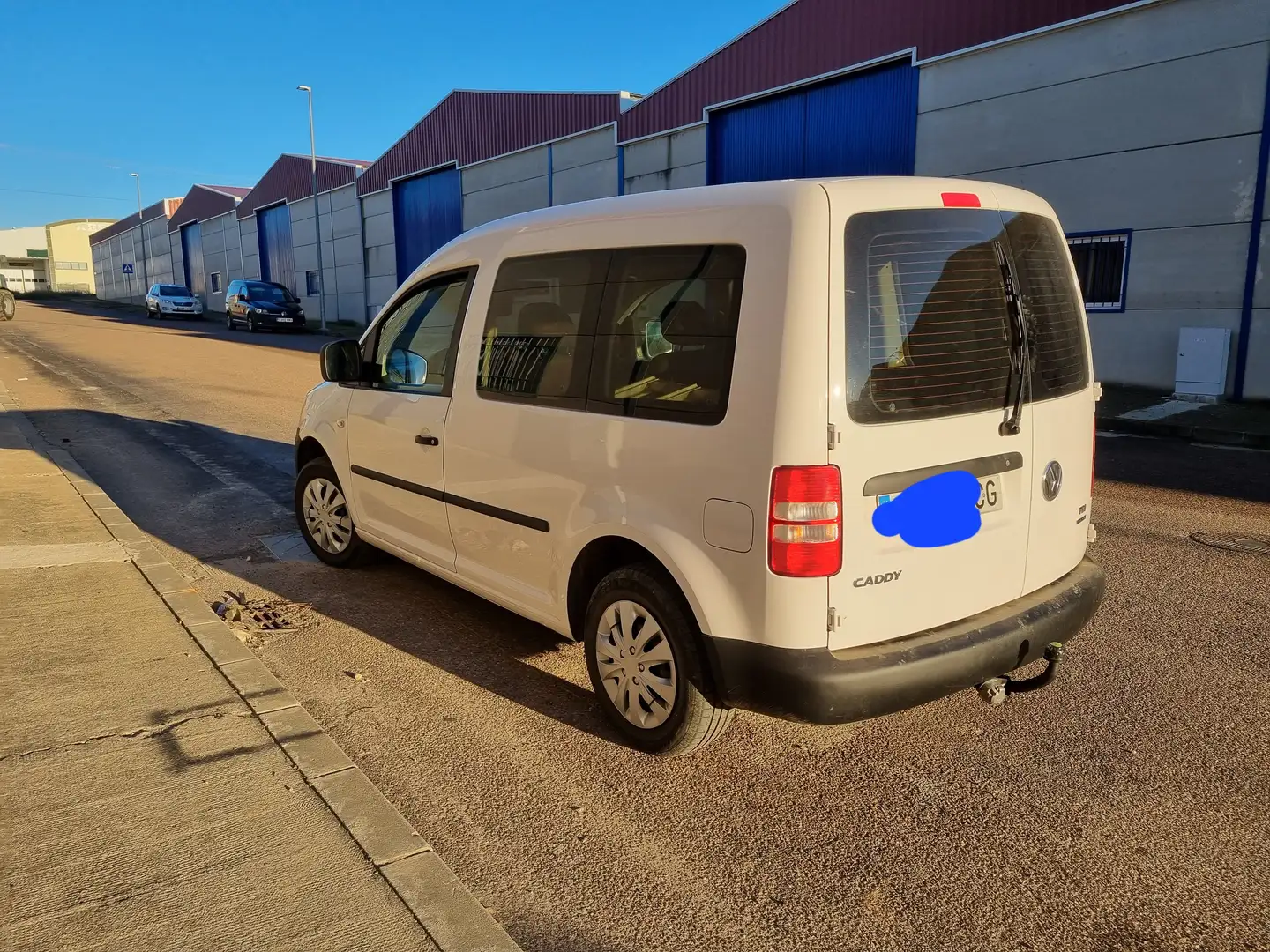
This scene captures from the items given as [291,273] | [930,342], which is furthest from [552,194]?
[930,342]

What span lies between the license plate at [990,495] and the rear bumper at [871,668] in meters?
0.37

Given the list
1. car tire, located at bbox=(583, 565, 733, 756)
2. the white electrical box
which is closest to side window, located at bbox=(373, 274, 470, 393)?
car tire, located at bbox=(583, 565, 733, 756)

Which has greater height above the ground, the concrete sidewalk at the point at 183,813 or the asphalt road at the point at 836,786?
the concrete sidewalk at the point at 183,813

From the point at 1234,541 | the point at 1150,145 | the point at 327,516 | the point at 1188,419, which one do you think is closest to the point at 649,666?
the point at 327,516

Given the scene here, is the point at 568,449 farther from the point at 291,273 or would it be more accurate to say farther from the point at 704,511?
the point at 291,273

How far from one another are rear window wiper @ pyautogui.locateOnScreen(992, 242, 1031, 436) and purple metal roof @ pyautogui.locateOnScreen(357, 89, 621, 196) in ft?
71.6

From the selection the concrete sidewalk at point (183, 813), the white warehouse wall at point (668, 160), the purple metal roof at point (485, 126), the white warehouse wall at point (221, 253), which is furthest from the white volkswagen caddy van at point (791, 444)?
the white warehouse wall at point (221, 253)

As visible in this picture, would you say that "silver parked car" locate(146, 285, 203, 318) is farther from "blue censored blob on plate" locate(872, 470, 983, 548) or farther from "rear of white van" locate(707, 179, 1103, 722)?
"blue censored blob on plate" locate(872, 470, 983, 548)

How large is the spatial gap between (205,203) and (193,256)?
498cm

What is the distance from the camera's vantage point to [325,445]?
538cm

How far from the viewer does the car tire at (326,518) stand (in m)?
5.41

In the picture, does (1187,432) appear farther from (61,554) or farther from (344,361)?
(61,554)

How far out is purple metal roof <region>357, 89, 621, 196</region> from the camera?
24.4 m

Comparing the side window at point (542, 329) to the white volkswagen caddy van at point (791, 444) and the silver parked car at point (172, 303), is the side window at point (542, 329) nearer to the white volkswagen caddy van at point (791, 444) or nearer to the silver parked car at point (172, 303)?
the white volkswagen caddy van at point (791, 444)
